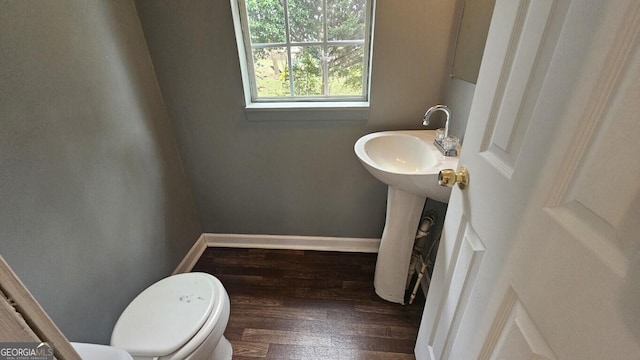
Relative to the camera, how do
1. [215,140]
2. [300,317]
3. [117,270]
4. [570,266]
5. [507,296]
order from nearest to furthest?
[570,266]
[507,296]
[117,270]
[300,317]
[215,140]

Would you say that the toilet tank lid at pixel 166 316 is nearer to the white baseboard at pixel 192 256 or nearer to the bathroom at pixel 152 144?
the bathroom at pixel 152 144

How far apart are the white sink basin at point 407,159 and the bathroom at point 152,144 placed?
0.39ft

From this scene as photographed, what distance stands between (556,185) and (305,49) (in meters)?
1.29

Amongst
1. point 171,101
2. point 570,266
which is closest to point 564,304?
point 570,266

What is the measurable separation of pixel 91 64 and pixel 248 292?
4.29 feet

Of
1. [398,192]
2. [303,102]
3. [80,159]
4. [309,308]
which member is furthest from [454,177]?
[80,159]

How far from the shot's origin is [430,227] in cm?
144

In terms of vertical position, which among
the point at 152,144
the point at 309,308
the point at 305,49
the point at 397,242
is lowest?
the point at 309,308

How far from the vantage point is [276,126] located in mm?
1502

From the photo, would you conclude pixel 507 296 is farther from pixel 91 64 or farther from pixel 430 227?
pixel 91 64

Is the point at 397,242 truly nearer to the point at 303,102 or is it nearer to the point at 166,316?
the point at 303,102

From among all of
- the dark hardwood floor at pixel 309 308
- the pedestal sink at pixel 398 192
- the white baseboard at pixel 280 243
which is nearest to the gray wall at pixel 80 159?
the white baseboard at pixel 280 243

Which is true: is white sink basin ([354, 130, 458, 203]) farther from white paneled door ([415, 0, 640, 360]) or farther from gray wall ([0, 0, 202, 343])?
gray wall ([0, 0, 202, 343])

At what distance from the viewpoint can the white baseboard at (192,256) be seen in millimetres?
1672
